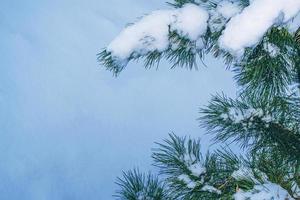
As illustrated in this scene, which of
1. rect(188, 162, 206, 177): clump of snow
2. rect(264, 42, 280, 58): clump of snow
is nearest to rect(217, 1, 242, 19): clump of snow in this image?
rect(264, 42, 280, 58): clump of snow

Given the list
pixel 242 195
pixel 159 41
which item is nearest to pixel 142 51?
pixel 159 41

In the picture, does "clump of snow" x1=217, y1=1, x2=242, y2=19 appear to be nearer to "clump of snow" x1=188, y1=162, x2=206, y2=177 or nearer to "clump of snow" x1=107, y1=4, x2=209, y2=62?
"clump of snow" x1=107, y1=4, x2=209, y2=62

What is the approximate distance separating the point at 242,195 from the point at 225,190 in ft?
1.01

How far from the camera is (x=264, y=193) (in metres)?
1.19

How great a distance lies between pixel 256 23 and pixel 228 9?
0.86 feet

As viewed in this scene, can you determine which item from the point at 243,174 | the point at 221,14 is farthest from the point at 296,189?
the point at 221,14

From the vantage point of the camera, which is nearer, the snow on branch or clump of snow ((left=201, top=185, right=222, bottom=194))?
the snow on branch

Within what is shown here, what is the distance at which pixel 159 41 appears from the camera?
1.10 metres

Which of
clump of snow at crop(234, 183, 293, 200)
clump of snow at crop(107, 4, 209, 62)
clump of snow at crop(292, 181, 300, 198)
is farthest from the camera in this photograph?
clump of snow at crop(292, 181, 300, 198)

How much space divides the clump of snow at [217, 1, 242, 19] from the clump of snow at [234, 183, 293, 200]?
20.5 inches

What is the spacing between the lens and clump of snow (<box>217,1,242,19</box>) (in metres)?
1.11

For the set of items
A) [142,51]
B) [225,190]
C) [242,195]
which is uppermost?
[142,51]

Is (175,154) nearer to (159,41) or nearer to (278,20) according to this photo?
(159,41)

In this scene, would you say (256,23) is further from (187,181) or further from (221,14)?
(187,181)
